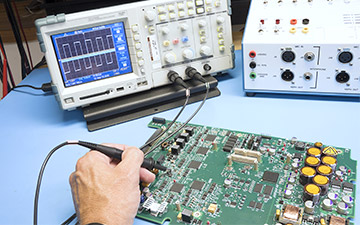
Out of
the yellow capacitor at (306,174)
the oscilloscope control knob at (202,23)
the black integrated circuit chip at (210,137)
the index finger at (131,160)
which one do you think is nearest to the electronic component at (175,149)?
the black integrated circuit chip at (210,137)

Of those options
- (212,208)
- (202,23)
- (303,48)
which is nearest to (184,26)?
(202,23)

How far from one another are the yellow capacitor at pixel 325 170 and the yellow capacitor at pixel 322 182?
22 mm

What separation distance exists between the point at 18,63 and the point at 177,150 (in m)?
2.54

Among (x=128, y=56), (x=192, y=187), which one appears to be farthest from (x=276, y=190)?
(x=128, y=56)

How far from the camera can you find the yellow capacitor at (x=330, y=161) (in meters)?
1.09

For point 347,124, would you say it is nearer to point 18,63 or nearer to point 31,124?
point 31,124

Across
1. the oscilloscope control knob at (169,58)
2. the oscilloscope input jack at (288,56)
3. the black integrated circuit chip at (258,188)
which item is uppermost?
the oscilloscope control knob at (169,58)

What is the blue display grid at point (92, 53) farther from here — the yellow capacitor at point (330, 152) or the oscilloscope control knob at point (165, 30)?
the yellow capacitor at point (330, 152)

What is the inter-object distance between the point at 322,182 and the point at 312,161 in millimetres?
103

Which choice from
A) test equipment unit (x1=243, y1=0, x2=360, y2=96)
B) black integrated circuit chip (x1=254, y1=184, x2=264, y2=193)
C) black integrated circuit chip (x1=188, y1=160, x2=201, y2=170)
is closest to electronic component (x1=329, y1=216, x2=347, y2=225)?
black integrated circuit chip (x1=254, y1=184, x2=264, y2=193)

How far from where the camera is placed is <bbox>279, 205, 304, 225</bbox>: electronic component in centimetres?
95

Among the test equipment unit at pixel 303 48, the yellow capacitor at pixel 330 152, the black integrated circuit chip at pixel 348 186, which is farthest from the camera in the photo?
the test equipment unit at pixel 303 48

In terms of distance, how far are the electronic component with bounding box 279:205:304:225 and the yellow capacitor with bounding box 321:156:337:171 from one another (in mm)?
210

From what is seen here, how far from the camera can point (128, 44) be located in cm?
163
